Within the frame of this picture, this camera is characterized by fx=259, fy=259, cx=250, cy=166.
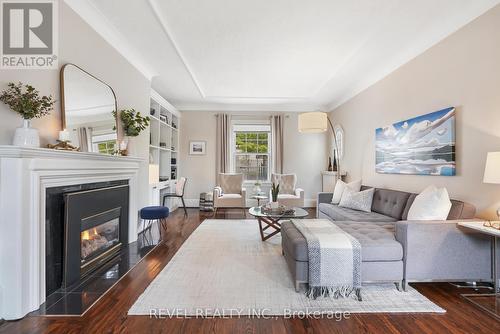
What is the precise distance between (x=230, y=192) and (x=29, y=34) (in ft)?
15.0

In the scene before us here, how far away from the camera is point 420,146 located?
11.0 ft

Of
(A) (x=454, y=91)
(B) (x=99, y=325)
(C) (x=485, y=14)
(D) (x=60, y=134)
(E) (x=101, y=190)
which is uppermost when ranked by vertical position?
(C) (x=485, y=14)

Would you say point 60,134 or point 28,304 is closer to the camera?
point 28,304

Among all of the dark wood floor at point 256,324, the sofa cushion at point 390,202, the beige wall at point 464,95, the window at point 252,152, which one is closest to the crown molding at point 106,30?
the dark wood floor at point 256,324

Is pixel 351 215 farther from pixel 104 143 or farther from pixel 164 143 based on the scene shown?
pixel 164 143

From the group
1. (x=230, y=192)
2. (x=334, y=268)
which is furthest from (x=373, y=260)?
(x=230, y=192)

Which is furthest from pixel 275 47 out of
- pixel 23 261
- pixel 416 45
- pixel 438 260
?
pixel 23 261

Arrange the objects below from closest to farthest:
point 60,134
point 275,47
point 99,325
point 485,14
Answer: point 99,325 → point 60,134 → point 485,14 → point 275,47

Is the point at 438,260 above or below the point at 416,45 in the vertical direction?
below

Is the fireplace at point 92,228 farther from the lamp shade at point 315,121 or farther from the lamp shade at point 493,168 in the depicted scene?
the lamp shade at point 493,168

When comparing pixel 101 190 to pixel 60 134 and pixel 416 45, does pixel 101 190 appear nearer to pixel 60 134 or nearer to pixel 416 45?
pixel 60 134

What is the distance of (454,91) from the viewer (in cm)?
289

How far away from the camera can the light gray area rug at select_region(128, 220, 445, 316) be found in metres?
2.03

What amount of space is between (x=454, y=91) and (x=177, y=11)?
3171mm
